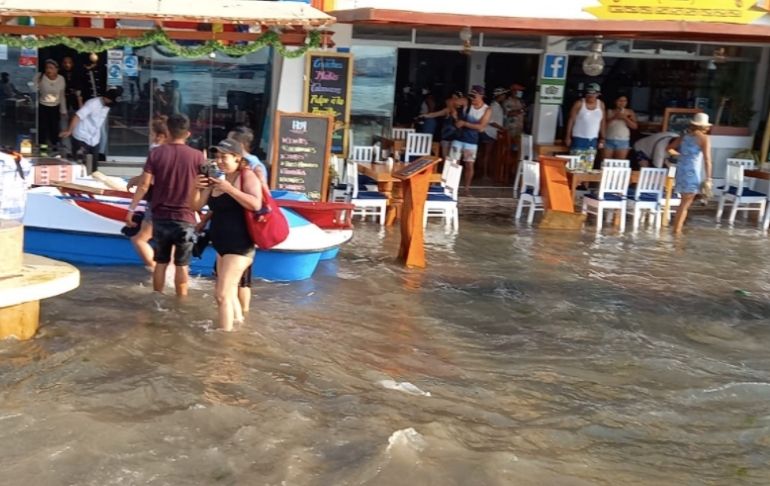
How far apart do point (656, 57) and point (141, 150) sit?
29.5 ft

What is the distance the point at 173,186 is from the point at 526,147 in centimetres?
879

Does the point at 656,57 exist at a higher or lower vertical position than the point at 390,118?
higher

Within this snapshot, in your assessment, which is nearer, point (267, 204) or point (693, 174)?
point (267, 204)

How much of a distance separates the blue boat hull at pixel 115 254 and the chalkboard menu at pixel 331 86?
464 cm

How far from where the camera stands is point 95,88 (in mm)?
14680

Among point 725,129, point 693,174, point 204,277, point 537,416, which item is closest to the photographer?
point 537,416

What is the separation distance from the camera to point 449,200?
12078 mm

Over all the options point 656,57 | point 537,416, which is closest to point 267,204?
point 537,416

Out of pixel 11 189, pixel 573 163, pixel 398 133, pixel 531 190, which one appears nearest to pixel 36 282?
pixel 11 189

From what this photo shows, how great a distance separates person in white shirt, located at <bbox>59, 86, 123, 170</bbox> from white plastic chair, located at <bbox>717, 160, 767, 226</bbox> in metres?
9.24

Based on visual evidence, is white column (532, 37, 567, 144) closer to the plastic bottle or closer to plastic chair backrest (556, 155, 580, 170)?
plastic chair backrest (556, 155, 580, 170)

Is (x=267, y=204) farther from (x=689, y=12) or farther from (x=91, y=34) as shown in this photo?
(x=689, y=12)

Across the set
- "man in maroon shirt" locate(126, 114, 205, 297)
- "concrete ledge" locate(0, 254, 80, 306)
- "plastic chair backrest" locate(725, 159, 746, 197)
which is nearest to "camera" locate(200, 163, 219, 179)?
"man in maroon shirt" locate(126, 114, 205, 297)

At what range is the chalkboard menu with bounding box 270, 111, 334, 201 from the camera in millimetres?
11781
